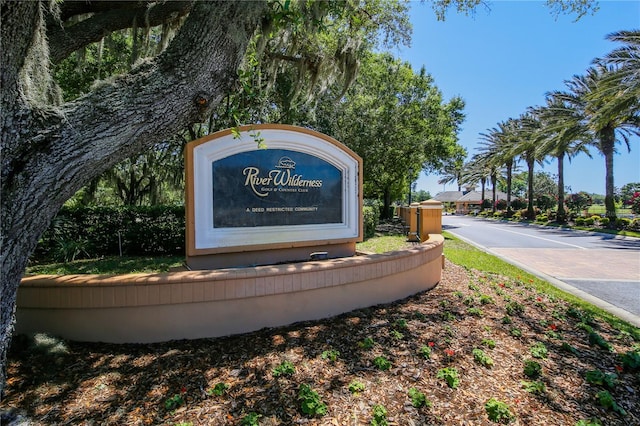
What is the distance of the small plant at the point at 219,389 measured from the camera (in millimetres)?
2455

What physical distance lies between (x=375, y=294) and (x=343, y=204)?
2237 millimetres

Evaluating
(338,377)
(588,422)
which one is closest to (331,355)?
(338,377)

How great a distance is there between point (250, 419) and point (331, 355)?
0.99 metres

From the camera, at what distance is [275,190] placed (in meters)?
5.43

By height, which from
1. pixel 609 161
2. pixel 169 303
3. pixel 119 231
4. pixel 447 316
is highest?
pixel 609 161

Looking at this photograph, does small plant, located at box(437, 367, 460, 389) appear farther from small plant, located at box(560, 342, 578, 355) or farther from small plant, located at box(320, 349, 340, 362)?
small plant, located at box(560, 342, 578, 355)

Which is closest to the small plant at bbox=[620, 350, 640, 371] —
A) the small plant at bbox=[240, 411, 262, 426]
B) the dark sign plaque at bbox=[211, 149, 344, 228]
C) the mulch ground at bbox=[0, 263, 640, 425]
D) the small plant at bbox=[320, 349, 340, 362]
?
the mulch ground at bbox=[0, 263, 640, 425]

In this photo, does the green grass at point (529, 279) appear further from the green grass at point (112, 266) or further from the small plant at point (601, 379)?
the green grass at point (112, 266)

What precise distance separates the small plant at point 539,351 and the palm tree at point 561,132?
2344cm

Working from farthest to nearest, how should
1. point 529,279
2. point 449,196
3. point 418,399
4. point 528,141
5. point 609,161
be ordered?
point 449,196, point 528,141, point 609,161, point 529,279, point 418,399

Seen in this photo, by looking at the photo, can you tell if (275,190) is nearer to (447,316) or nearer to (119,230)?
(447,316)

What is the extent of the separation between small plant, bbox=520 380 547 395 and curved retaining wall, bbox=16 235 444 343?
2081 millimetres

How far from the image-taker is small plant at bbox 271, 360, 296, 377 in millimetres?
2709

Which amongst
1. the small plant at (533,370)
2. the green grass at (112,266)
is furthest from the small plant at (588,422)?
the green grass at (112,266)
